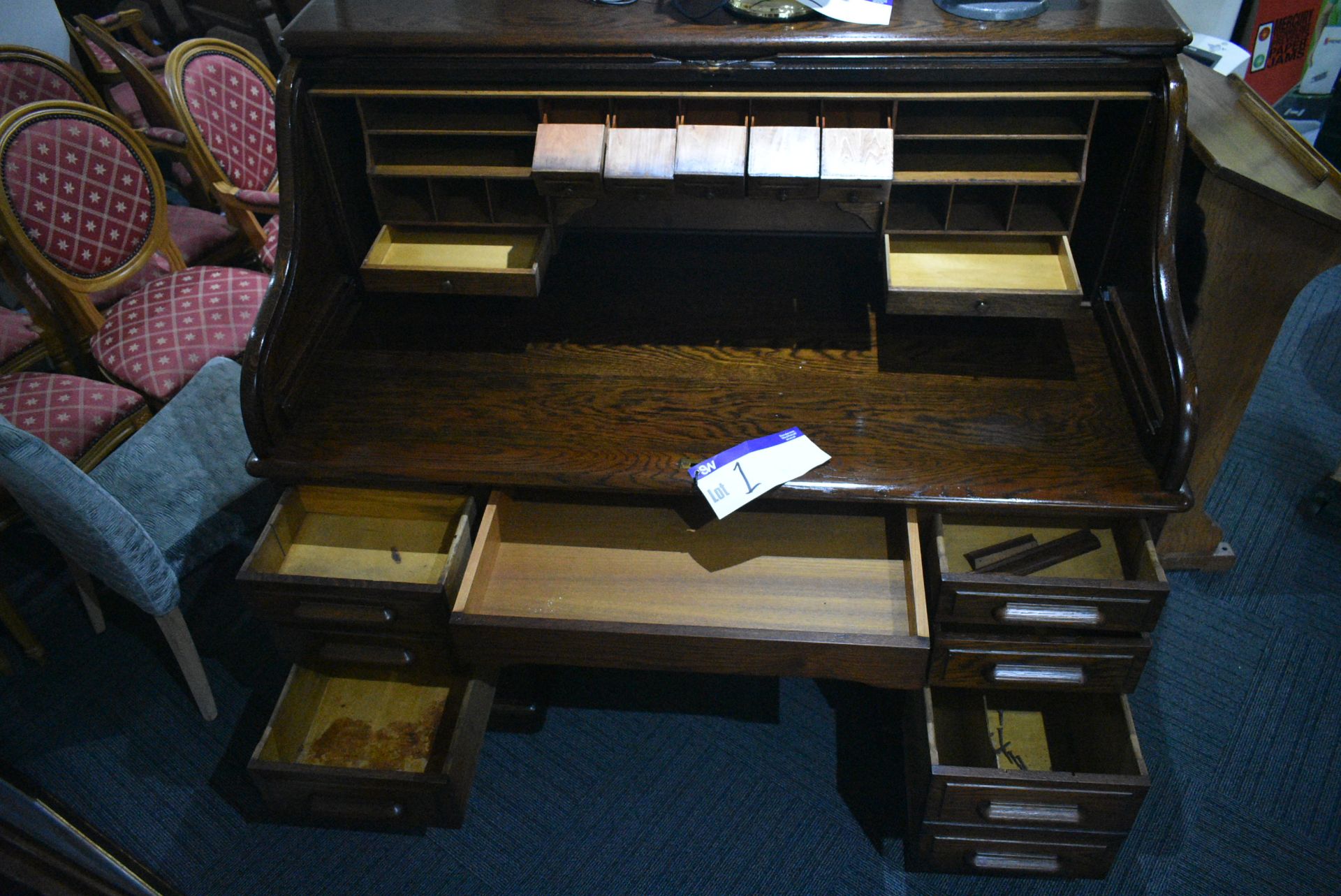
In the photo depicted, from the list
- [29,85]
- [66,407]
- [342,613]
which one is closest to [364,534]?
[342,613]

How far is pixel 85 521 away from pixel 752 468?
111cm

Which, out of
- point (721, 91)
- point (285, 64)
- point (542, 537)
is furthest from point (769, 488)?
point (285, 64)

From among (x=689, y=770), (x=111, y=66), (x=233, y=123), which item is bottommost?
(x=689, y=770)

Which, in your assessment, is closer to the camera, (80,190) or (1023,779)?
(1023,779)

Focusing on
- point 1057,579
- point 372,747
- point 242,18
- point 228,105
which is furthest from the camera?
point 242,18

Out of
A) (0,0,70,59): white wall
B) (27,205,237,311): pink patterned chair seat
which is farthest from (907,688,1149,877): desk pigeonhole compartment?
(0,0,70,59): white wall

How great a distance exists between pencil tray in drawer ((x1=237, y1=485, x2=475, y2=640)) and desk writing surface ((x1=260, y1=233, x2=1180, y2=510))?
0.49ft

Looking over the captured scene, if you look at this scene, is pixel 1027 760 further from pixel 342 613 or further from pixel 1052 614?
pixel 342 613

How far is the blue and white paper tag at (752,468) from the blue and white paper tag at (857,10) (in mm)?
629

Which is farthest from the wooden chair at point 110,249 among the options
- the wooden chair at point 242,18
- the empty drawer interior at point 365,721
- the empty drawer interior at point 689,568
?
the wooden chair at point 242,18

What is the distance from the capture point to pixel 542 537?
5.37 ft

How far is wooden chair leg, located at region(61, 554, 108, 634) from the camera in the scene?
6.73 ft

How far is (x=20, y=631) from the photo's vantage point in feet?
6.79

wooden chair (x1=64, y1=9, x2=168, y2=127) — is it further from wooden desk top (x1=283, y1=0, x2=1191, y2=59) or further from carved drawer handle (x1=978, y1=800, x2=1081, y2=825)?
carved drawer handle (x1=978, y1=800, x2=1081, y2=825)
